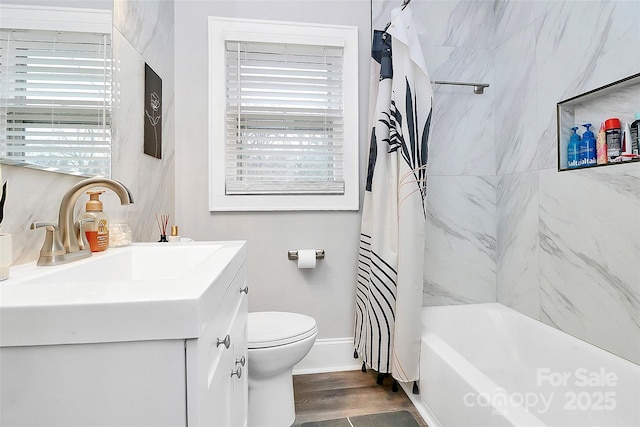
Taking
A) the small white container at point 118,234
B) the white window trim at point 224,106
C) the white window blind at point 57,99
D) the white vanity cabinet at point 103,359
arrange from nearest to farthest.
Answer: the white vanity cabinet at point 103,359, the white window blind at point 57,99, the small white container at point 118,234, the white window trim at point 224,106

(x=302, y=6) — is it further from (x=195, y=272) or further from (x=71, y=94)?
(x=195, y=272)

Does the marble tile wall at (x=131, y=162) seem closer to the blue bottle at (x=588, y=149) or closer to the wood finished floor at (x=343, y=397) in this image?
the wood finished floor at (x=343, y=397)

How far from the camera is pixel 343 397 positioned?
5.65 ft

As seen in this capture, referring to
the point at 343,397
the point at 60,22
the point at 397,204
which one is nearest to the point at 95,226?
the point at 60,22

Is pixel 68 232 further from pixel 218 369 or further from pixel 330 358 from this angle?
pixel 330 358

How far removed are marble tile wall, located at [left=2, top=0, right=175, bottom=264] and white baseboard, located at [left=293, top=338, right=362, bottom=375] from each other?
3.70 ft

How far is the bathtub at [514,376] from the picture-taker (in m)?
1.19

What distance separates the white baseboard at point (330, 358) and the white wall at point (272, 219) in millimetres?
53

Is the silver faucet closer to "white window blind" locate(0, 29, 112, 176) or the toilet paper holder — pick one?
"white window blind" locate(0, 29, 112, 176)

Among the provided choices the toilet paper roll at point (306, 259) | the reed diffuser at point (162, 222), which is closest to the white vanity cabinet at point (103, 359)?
the reed diffuser at point (162, 222)

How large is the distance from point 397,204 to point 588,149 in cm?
84

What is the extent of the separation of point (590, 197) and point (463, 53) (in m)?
1.16

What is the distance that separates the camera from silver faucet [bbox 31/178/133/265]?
83 centimetres

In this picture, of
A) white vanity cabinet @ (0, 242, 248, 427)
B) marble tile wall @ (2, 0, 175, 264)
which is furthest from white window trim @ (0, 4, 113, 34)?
white vanity cabinet @ (0, 242, 248, 427)
